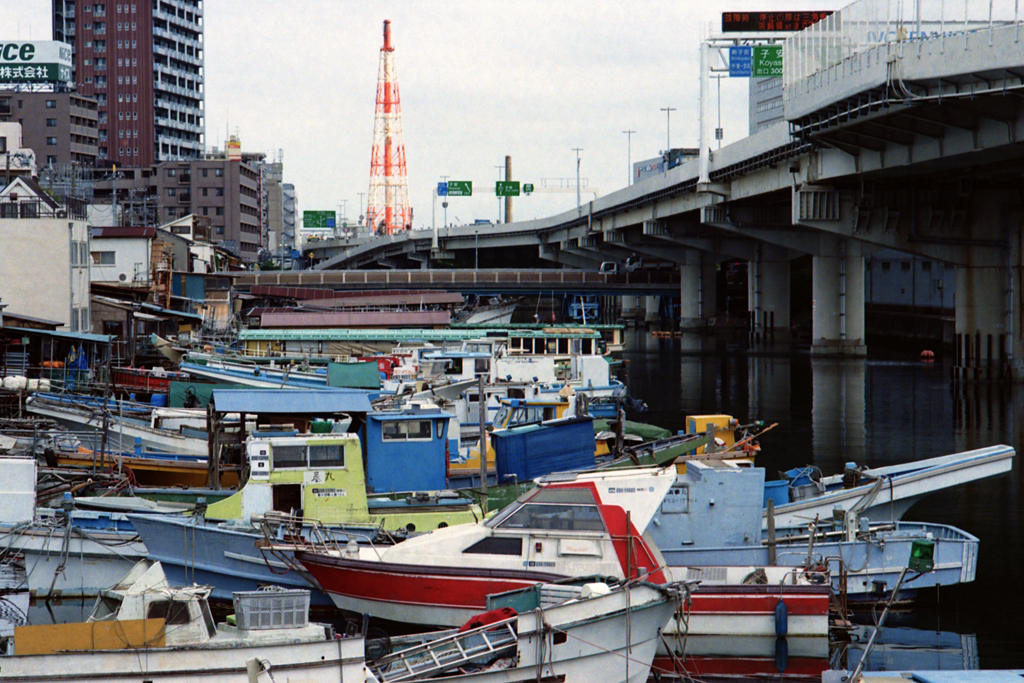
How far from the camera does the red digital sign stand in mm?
54750

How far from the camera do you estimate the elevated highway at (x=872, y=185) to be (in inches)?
1487

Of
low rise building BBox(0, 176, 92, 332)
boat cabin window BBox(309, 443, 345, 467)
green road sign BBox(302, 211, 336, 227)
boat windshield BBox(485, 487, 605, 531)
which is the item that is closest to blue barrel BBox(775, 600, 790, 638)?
boat windshield BBox(485, 487, 605, 531)

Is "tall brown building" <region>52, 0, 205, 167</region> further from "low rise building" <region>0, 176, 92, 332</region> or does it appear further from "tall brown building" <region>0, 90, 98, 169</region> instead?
"low rise building" <region>0, 176, 92, 332</region>

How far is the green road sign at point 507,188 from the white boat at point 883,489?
95075mm

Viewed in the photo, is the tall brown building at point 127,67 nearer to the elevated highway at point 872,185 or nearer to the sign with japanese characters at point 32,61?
the sign with japanese characters at point 32,61

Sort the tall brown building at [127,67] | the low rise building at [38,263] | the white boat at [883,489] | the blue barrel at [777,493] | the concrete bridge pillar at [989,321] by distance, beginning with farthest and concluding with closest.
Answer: the tall brown building at [127,67] → the concrete bridge pillar at [989,321] → the low rise building at [38,263] → the blue barrel at [777,493] → the white boat at [883,489]

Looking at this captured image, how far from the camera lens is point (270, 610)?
1255 centimetres

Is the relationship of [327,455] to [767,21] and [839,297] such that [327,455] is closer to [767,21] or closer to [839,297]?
[767,21]

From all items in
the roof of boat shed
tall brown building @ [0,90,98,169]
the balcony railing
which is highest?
tall brown building @ [0,90,98,169]

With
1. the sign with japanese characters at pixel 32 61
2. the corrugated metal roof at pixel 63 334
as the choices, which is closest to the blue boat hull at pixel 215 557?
the corrugated metal roof at pixel 63 334

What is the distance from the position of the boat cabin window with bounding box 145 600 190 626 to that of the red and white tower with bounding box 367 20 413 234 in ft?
405

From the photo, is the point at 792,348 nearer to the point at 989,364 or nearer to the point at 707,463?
the point at 989,364

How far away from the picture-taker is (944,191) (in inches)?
2156

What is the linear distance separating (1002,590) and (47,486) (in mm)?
18776
